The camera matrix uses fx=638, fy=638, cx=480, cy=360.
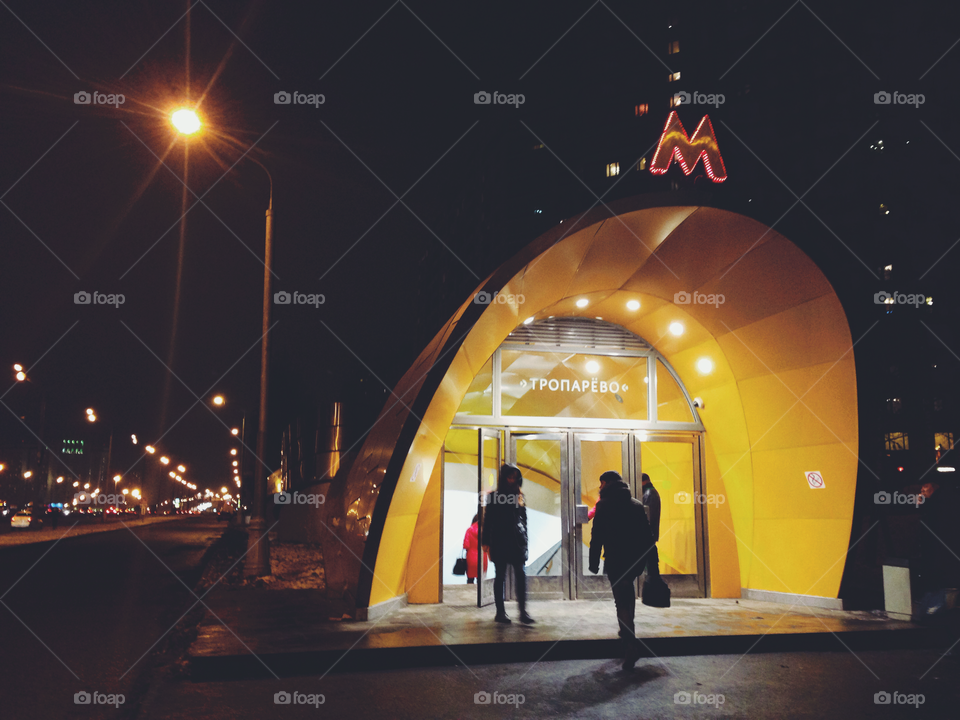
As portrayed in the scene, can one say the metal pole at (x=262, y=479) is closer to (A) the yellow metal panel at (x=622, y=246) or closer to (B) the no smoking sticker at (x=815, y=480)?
(A) the yellow metal panel at (x=622, y=246)

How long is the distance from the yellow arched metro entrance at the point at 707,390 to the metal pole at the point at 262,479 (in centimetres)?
305

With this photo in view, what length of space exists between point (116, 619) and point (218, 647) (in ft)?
13.3

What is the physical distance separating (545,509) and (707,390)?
3412 mm

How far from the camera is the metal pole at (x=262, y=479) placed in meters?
12.8

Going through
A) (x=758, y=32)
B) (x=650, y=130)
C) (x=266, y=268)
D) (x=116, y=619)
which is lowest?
(x=116, y=619)

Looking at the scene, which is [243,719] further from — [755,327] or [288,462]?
[288,462]

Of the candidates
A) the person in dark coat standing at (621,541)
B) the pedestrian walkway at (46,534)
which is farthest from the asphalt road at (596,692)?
the pedestrian walkway at (46,534)

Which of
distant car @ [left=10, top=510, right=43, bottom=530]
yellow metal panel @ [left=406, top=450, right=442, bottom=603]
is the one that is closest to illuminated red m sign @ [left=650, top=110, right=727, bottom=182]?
yellow metal panel @ [left=406, top=450, right=442, bottom=603]

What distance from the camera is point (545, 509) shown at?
1088 centimetres

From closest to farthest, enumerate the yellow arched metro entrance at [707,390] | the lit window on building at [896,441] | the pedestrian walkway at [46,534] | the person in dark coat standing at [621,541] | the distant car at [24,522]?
the person in dark coat standing at [621,541] → the yellow arched metro entrance at [707,390] → the pedestrian walkway at [46,534] → the distant car at [24,522] → the lit window on building at [896,441]

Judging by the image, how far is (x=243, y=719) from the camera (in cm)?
487

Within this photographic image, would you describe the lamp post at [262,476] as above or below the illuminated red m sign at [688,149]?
below

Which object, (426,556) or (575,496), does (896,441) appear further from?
(426,556)

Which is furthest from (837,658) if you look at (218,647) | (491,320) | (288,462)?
(288,462)
